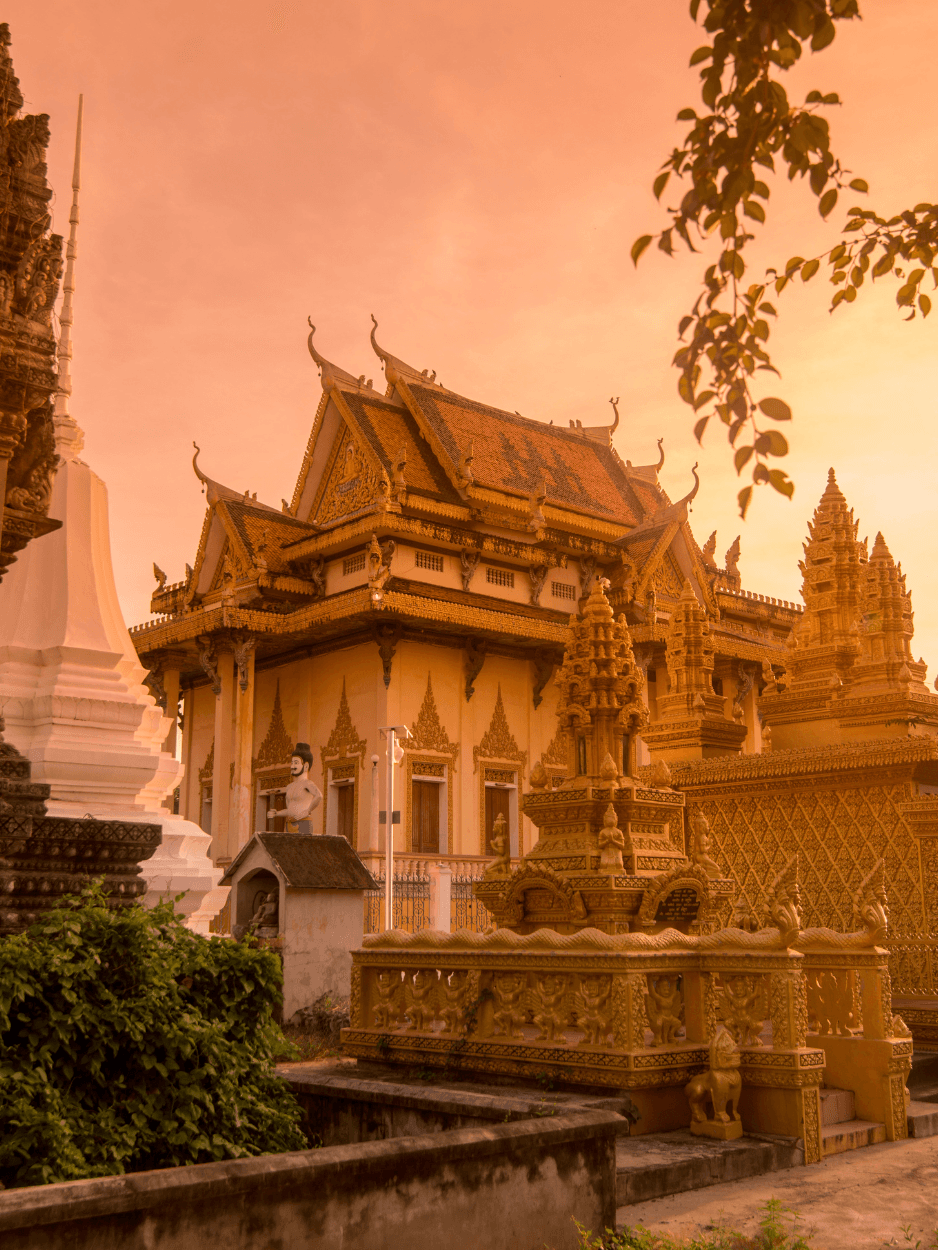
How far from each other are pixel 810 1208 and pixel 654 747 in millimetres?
7762

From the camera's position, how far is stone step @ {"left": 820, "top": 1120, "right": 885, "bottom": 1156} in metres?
5.99

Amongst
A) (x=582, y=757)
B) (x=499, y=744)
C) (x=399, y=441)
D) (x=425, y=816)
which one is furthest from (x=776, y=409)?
(x=399, y=441)

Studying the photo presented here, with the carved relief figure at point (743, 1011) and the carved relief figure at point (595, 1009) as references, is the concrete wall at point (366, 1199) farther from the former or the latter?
the carved relief figure at point (743, 1011)

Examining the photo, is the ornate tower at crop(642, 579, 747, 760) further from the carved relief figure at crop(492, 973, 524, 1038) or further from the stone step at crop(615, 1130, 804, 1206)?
the stone step at crop(615, 1130, 804, 1206)

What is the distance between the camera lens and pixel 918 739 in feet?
32.2

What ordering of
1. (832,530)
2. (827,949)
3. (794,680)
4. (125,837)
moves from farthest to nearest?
(832,530) < (794,680) < (827,949) < (125,837)


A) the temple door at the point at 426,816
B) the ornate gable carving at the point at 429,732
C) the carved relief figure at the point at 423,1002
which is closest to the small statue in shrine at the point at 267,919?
the carved relief figure at the point at 423,1002

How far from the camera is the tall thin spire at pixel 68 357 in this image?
32.6 feet

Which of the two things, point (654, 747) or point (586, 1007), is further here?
point (654, 747)

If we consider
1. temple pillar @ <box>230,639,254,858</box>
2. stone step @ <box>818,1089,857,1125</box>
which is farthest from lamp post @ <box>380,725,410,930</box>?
stone step @ <box>818,1089,857,1125</box>

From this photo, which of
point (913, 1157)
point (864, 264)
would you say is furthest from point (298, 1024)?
point (864, 264)

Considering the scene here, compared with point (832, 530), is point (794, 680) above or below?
below

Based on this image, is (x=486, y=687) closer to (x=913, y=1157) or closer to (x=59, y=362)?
(x=59, y=362)

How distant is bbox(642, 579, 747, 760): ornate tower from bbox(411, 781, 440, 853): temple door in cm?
996
